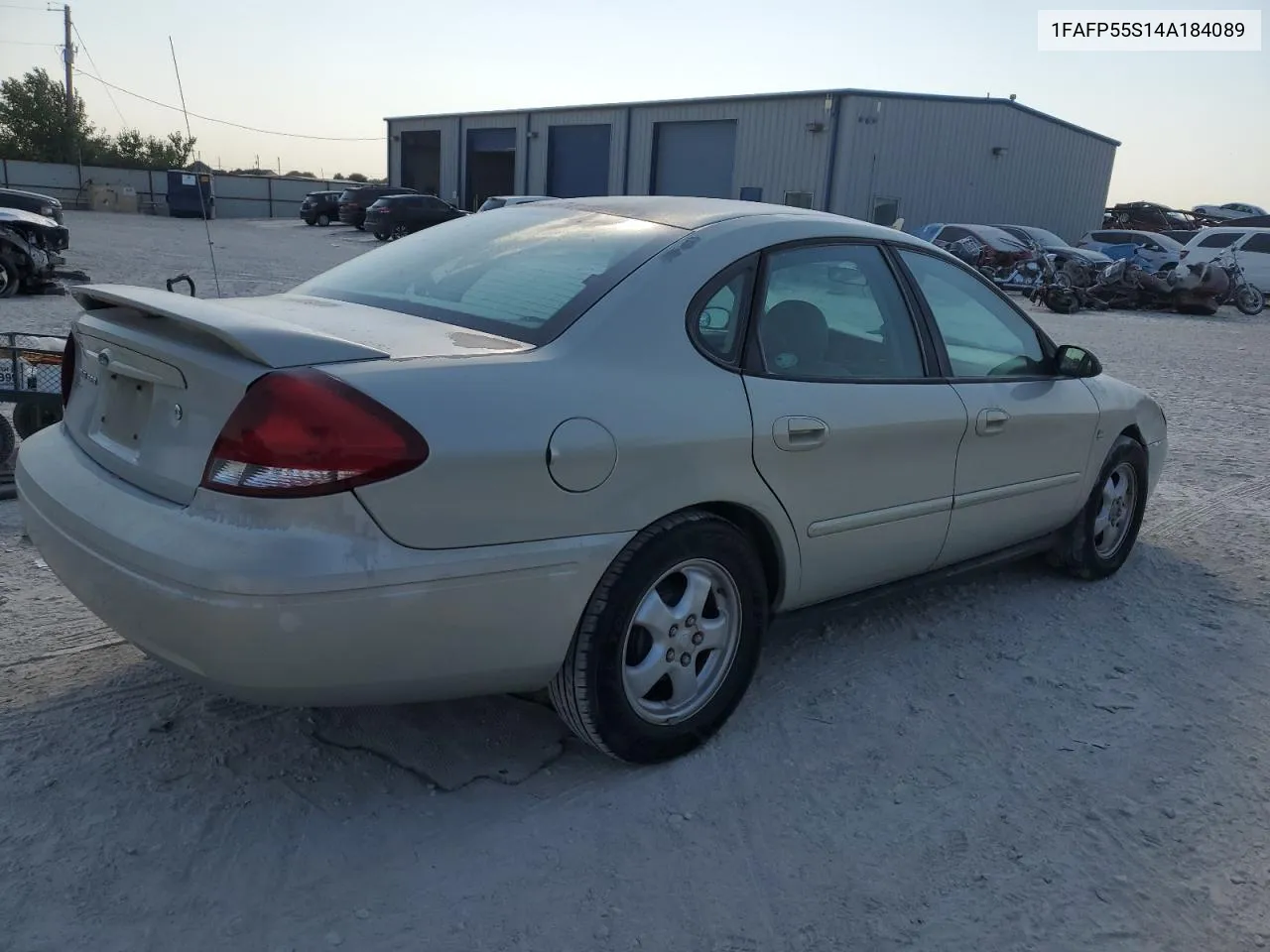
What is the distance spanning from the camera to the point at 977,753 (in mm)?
3139

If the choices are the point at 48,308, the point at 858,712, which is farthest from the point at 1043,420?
the point at 48,308

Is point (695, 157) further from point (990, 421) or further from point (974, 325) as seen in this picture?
point (990, 421)

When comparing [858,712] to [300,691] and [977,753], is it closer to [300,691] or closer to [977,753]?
[977,753]

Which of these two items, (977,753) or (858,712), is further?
(858,712)

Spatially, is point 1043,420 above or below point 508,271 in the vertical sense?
below

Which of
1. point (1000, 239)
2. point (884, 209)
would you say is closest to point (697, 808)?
point (1000, 239)

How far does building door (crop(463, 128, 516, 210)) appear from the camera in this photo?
42688mm

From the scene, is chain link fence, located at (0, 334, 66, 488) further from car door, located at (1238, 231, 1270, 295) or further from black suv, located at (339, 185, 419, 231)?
black suv, located at (339, 185, 419, 231)

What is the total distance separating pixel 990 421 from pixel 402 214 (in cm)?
3038

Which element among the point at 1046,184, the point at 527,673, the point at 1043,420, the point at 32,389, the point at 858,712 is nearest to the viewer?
the point at 527,673

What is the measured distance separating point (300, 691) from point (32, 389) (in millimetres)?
3291

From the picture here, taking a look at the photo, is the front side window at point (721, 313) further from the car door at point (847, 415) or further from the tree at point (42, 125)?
the tree at point (42, 125)

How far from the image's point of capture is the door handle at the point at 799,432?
303 centimetres

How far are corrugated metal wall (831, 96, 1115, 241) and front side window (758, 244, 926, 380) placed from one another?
90.2 ft
